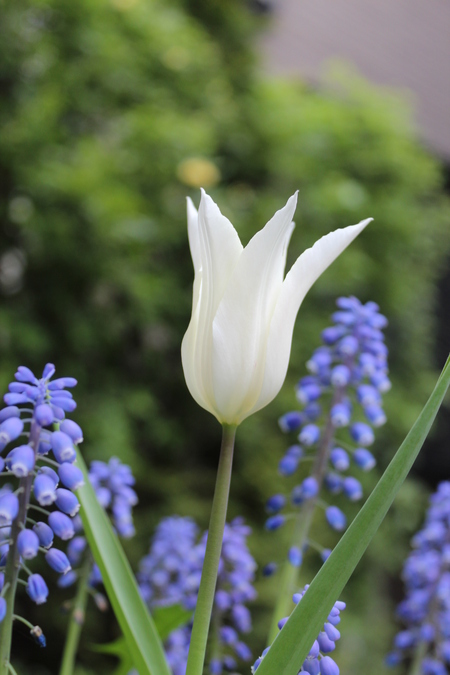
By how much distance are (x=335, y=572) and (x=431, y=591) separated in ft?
1.35

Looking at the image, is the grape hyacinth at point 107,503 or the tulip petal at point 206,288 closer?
the tulip petal at point 206,288

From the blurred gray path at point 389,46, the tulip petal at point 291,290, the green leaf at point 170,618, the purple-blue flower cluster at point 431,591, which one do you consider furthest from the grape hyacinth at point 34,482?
the blurred gray path at point 389,46

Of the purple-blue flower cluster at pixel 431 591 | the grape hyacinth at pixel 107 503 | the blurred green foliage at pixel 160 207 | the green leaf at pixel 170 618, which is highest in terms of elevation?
the blurred green foliage at pixel 160 207

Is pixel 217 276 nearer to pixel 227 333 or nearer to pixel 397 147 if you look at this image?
pixel 227 333

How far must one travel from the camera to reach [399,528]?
234cm

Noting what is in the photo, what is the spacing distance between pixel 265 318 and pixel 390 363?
7.56ft

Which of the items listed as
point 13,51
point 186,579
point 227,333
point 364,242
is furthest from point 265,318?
point 364,242

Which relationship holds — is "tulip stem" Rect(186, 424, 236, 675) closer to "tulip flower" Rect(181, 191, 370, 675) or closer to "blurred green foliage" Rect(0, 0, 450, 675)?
"tulip flower" Rect(181, 191, 370, 675)

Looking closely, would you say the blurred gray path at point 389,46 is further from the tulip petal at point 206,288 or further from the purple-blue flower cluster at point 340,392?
the tulip petal at point 206,288

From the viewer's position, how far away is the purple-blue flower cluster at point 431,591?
683 mm

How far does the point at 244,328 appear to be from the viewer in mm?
380

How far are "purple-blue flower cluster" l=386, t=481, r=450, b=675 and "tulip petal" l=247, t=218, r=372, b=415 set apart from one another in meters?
0.38

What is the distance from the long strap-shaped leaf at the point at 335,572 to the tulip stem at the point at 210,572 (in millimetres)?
43

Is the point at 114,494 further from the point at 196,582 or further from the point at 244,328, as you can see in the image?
the point at 244,328
